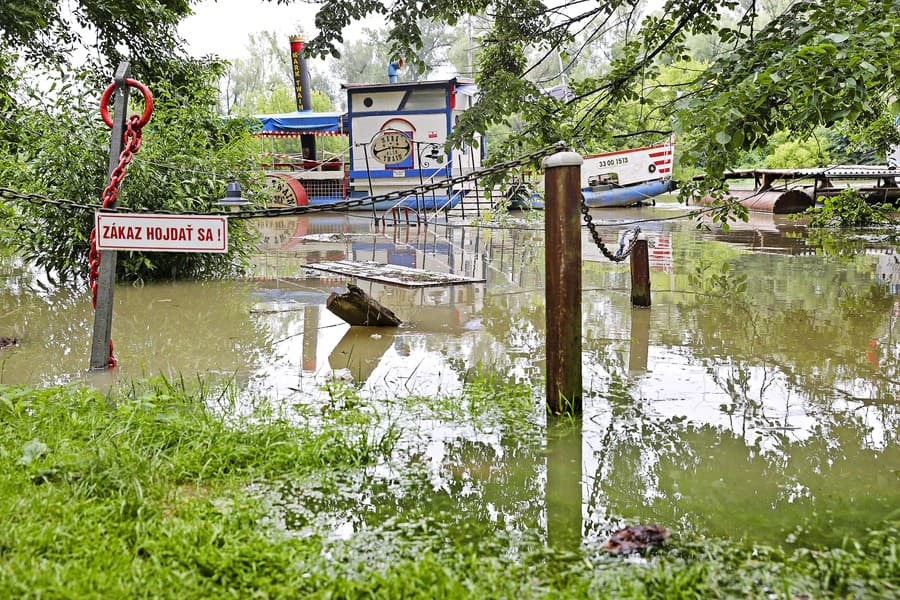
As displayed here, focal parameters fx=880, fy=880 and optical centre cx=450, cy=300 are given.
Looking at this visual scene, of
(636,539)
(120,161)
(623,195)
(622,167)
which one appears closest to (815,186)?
(623,195)

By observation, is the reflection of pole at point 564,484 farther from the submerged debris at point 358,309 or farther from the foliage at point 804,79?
the submerged debris at point 358,309

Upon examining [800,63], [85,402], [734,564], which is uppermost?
[800,63]

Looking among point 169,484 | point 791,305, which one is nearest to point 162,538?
point 169,484

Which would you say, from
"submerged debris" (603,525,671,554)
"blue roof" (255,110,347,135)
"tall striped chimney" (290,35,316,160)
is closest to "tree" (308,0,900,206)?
"submerged debris" (603,525,671,554)

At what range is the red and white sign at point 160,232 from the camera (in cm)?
546

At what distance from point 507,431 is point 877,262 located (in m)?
9.97

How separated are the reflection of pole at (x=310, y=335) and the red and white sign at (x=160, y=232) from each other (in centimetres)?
124

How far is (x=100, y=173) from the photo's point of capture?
981cm

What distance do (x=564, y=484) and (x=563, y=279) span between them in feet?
4.02

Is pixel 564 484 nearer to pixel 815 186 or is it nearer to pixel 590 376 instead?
pixel 590 376

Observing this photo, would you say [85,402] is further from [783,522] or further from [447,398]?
[783,522]

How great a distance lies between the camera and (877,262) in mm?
12625

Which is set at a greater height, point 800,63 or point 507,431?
point 800,63

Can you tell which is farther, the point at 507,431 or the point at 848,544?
the point at 507,431
